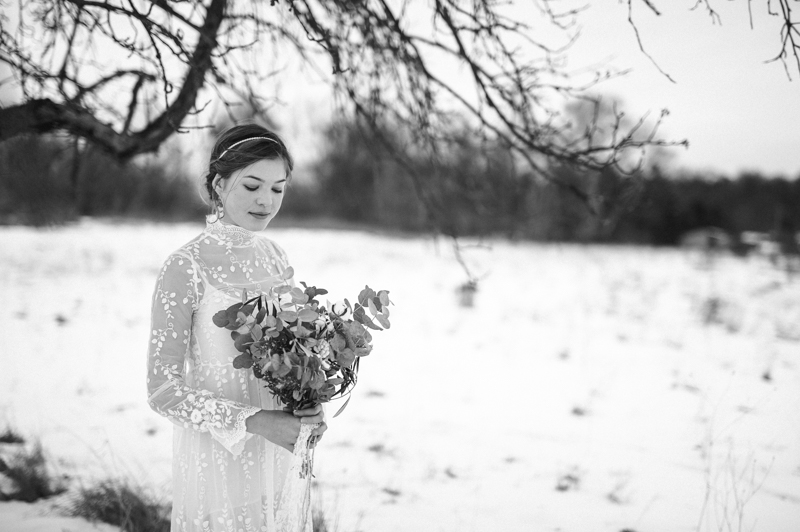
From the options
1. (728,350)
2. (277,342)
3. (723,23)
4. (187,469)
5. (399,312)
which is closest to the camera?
(277,342)

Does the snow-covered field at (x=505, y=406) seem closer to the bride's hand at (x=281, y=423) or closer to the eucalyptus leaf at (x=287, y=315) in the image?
the bride's hand at (x=281, y=423)

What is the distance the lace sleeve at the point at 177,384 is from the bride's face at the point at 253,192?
10.8 inches

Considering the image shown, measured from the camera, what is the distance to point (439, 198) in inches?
194

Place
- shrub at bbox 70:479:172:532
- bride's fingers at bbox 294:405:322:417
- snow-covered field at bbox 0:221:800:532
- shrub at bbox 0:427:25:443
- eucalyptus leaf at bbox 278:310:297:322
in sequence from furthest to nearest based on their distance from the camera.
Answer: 1. shrub at bbox 0:427:25:443
2. snow-covered field at bbox 0:221:800:532
3. shrub at bbox 70:479:172:532
4. bride's fingers at bbox 294:405:322:417
5. eucalyptus leaf at bbox 278:310:297:322

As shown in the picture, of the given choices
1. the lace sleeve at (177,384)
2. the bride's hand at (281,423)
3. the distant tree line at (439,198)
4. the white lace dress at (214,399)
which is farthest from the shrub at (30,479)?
the bride's hand at (281,423)

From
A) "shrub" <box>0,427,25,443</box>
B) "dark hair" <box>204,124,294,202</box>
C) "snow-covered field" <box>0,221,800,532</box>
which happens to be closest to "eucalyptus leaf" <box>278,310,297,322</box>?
"dark hair" <box>204,124,294,202</box>

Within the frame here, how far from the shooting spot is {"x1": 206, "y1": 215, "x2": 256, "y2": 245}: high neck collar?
184 centimetres

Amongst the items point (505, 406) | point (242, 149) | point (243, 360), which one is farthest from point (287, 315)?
point (505, 406)

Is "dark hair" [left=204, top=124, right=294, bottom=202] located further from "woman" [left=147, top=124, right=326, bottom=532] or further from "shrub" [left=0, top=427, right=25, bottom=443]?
"shrub" [left=0, top=427, right=25, bottom=443]

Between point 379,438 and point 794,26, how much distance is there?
3.74m

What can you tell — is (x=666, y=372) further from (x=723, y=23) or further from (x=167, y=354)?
(x=167, y=354)

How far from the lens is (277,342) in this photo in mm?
1505

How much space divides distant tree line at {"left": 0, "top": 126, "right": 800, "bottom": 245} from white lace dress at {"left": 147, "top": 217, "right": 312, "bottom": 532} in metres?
1.78

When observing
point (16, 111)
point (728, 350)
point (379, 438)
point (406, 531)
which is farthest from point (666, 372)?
point (16, 111)
